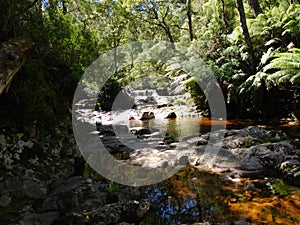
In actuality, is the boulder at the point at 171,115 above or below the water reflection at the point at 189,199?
above

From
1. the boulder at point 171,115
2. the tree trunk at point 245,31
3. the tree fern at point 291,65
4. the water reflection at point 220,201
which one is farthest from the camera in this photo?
the boulder at point 171,115

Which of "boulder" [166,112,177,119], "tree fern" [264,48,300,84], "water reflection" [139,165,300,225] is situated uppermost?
"tree fern" [264,48,300,84]

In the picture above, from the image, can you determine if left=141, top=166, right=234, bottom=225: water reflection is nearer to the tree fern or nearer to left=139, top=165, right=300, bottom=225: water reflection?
left=139, top=165, right=300, bottom=225: water reflection

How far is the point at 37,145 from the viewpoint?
14.6 ft

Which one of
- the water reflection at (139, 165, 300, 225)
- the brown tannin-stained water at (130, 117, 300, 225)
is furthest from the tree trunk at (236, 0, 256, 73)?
the water reflection at (139, 165, 300, 225)

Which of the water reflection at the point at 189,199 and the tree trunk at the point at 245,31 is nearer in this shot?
the water reflection at the point at 189,199

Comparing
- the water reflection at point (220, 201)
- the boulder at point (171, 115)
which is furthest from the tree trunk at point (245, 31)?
the water reflection at point (220, 201)

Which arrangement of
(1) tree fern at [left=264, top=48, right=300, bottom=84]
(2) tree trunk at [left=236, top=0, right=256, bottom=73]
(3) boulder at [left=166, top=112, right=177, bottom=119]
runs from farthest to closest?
1. (3) boulder at [left=166, top=112, right=177, bottom=119]
2. (2) tree trunk at [left=236, top=0, right=256, bottom=73]
3. (1) tree fern at [left=264, top=48, right=300, bottom=84]

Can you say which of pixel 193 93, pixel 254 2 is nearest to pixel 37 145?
pixel 193 93

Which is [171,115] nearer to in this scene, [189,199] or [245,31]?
[245,31]

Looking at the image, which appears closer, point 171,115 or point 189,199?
point 189,199

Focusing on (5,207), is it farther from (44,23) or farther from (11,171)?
(44,23)

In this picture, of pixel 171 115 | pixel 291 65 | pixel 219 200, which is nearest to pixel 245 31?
pixel 291 65

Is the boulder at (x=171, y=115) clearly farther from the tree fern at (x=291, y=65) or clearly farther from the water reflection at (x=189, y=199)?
the water reflection at (x=189, y=199)
